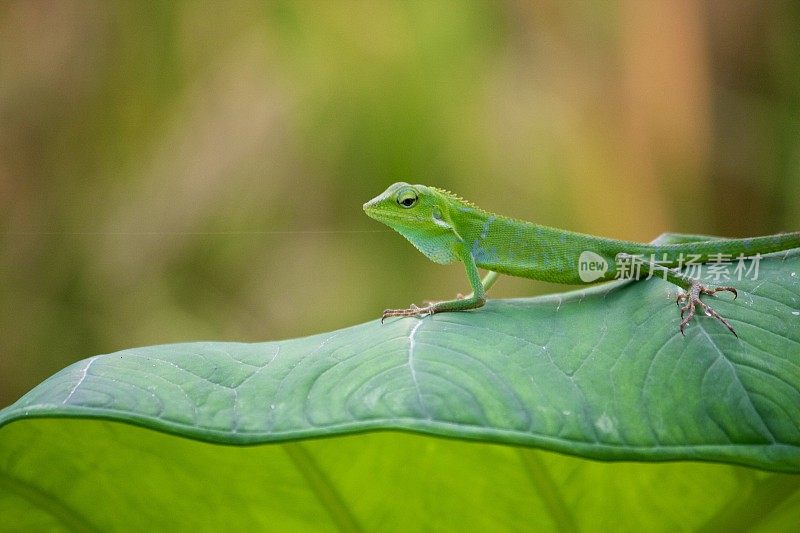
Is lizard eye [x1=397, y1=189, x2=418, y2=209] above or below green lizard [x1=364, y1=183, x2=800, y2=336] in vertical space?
above

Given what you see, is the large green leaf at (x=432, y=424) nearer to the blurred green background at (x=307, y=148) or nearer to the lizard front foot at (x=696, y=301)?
the lizard front foot at (x=696, y=301)

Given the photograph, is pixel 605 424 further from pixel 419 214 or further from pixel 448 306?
pixel 419 214

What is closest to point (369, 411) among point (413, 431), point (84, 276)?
point (413, 431)

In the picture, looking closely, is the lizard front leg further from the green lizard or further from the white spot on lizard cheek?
the white spot on lizard cheek

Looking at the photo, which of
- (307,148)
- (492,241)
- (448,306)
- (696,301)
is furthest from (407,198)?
(307,148)

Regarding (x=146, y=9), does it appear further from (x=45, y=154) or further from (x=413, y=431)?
(x=413, y=431)

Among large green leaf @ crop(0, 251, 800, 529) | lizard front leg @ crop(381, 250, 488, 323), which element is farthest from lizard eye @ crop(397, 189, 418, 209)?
large green leaf @ crop(0, 251, 800, 529)

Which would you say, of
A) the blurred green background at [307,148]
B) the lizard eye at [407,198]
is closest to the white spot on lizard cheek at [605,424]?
the lizard eye at [407,198]
